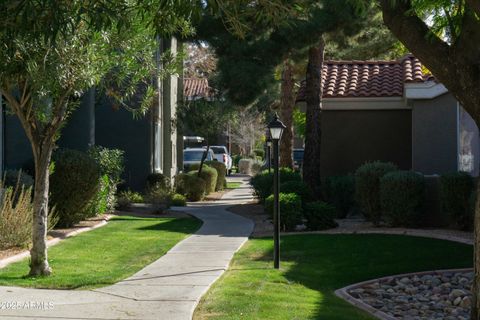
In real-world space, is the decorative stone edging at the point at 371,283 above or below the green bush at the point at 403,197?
below

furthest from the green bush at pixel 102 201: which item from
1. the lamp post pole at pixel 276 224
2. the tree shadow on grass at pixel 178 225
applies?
the lamp post pole at pixel 276 224

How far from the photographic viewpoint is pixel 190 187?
26.5m

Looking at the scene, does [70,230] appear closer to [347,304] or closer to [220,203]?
[347,304]

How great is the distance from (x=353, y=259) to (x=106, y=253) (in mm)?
4075

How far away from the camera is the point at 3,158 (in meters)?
15.5

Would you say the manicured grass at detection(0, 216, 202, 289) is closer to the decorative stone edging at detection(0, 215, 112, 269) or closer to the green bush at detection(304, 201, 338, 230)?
the decorative stone edging at detection(0, 215, 112, 269)

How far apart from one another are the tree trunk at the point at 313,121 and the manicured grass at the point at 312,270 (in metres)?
4.82

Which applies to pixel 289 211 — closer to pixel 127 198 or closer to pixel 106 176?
pixel 106 176

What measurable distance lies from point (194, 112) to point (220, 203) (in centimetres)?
402

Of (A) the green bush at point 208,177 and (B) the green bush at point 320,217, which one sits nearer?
(B) the green bush at point 320,217

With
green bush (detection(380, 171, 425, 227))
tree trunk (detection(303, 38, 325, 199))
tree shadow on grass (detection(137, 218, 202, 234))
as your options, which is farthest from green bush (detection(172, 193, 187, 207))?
green bush (detection(380, 171, 425, 227))

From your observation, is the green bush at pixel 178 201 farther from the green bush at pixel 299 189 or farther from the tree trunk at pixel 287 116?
the green bush at pixel 299 189

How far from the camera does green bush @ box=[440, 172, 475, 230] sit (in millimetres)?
14375

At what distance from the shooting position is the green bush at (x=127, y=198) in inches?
829
